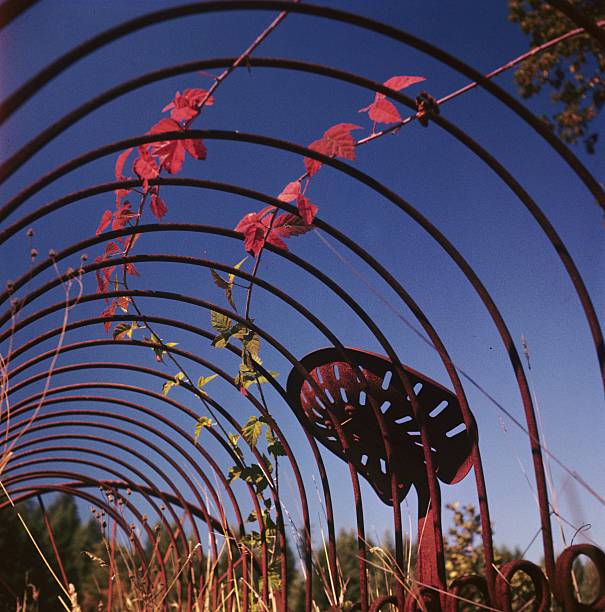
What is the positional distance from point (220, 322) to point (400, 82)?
1.54 metres

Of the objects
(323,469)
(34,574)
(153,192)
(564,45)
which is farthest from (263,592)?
(34,574)

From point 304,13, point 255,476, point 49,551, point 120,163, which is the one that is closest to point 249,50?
point 304,13

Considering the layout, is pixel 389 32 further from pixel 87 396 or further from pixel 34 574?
pixel 34 574

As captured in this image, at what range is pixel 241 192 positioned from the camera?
2.13 m

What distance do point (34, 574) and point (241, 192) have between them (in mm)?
10377

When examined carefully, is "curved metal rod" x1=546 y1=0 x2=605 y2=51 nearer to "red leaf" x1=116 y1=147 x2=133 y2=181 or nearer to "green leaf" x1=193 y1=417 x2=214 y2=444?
"red leaf" x1=116 y1=147 x2=133 y2=181

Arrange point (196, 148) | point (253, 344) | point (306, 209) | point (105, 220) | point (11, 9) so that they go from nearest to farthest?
point (11, 9) → point (196, 148) → point (306, 209) → point (105, 220) → point (253, 344)

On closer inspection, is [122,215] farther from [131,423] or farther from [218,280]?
[131,423]

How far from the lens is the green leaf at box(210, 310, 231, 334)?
2895 millimetres

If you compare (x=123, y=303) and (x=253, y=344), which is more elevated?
(x=123, y=303)

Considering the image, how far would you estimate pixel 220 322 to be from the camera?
9.50 ft

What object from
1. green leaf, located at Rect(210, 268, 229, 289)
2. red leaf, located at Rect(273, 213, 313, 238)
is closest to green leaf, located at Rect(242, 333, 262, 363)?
green leaf, located at Rect(210, 268, 229, 289)

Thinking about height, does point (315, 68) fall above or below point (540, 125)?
above

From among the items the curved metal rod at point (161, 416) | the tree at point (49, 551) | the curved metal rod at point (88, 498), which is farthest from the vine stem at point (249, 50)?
the tree at point (49, 551)
